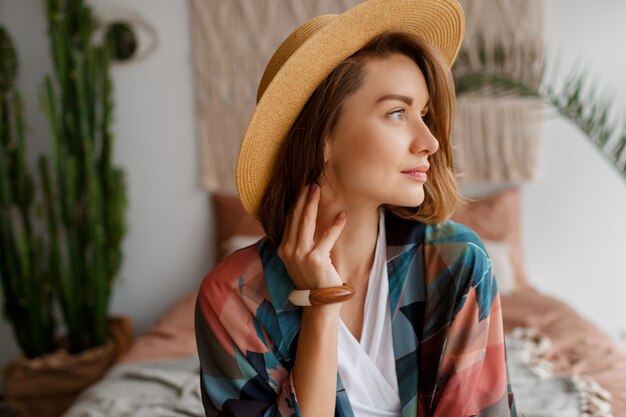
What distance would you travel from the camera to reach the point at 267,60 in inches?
113

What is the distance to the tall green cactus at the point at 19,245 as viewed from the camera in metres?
2.52

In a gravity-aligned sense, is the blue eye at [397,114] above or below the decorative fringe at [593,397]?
above

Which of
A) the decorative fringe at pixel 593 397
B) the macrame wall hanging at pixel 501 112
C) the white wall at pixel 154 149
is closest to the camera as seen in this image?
the decorative fringe at pixel 593 397

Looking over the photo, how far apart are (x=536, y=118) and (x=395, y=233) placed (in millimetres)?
2000

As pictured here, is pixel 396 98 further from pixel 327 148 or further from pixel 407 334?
pixel 407 334

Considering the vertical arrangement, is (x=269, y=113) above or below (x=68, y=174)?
above

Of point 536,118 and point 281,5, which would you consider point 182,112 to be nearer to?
point 281,5

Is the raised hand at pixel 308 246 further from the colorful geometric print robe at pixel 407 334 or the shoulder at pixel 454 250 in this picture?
the shoulder at pixel 454 250

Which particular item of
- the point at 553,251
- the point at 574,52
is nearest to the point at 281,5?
the point at 574,52

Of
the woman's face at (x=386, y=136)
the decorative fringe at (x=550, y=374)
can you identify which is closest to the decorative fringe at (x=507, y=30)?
the decorative fringe at (x=550, y=374)

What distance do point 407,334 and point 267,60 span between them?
7.09ft

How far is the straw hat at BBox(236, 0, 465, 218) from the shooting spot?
89cm

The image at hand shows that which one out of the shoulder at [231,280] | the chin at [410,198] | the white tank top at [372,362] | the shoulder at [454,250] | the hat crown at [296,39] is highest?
the hat crown at [296,39]

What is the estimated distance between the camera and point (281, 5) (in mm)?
2867
